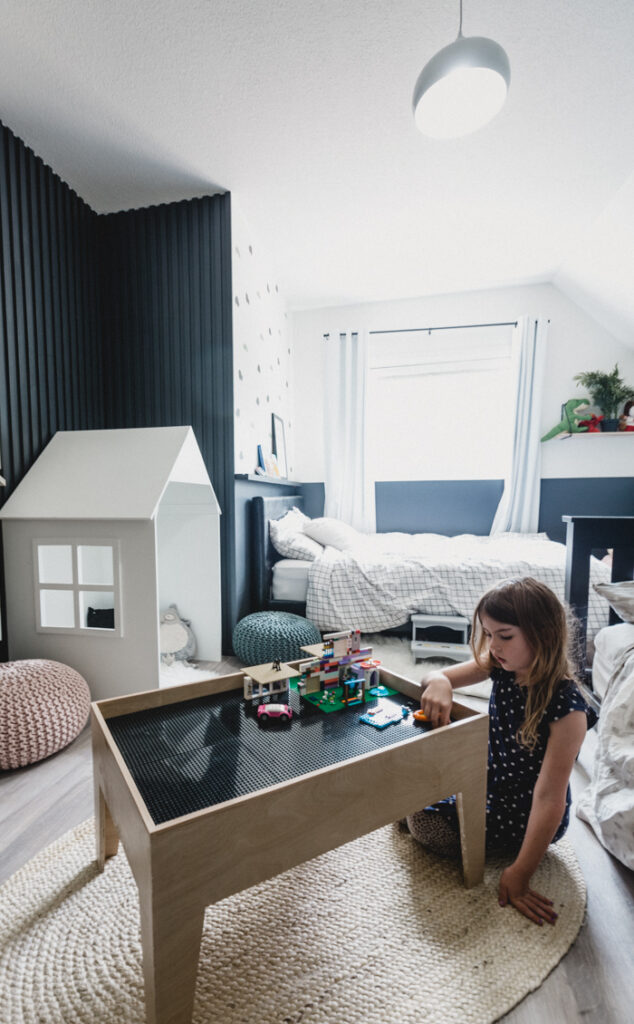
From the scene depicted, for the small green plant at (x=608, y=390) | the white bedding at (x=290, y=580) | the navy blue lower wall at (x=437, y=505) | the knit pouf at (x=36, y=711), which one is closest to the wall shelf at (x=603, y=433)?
the small green plant at (x=608, y=390)

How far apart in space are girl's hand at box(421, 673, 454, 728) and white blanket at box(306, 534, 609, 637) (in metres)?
1.54

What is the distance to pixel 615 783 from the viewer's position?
3.76ft

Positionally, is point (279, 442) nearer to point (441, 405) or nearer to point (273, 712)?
point (441, 405)

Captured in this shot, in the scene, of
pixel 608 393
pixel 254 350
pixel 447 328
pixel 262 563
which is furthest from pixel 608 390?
pixel 262 563

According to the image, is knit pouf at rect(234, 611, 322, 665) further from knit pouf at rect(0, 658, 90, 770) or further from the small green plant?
the small green plant

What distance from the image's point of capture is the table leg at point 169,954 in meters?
0.63

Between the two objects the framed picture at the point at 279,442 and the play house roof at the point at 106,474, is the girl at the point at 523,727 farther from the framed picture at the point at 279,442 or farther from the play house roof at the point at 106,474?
the framed picture at the point at 279,442

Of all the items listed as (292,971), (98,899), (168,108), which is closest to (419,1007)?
(292,971)

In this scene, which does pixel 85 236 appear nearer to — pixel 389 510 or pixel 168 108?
pixel 168 108

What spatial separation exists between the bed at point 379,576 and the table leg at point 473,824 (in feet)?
5.06

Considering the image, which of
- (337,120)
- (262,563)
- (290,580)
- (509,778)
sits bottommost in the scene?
(509,778)

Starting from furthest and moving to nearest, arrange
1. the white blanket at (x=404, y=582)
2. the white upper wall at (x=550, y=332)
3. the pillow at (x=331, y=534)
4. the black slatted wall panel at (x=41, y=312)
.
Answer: the white upper wall at (x=550, y=332), the pillow at (x=331, y=534), the white blanket at (x=404, y=582), the black slatted wall panel at (x=41, y=312)

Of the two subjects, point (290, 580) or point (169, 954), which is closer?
point (169, 954)

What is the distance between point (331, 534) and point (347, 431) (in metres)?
1.38
